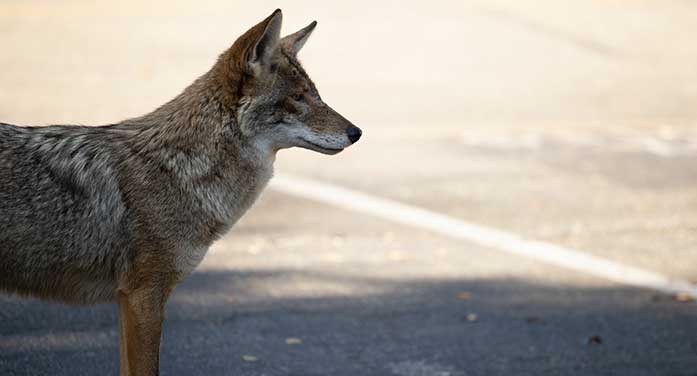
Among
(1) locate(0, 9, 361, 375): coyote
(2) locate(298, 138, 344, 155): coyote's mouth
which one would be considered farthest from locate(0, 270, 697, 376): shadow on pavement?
(2) locate(298, 138, 344, 155): coyote's mouth

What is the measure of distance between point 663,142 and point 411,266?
236 inches

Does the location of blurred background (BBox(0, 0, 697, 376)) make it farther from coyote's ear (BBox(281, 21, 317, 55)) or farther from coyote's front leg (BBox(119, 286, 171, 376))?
coyote's ear (BBox(281, 21, 317, 55))

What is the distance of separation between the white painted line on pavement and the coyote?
3786mm

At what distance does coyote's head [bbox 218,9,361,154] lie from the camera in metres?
5.54

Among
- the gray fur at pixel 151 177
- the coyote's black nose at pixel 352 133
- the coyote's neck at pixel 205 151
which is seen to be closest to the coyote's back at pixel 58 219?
the gray fur at pixel 151 177

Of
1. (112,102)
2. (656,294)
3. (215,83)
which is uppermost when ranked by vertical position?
(215,83)

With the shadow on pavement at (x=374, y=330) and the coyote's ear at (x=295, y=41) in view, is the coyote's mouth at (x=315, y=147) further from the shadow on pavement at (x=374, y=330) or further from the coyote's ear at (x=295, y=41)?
the shadow on pavement at (x=374, y=330)

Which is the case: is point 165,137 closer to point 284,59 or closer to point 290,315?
point 284,59

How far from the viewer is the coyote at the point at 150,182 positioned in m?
5.38

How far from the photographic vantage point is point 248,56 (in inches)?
218

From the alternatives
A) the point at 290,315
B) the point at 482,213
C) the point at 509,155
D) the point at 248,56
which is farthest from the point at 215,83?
the point at 509,155

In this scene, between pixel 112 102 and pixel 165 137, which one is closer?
pixel 165 137

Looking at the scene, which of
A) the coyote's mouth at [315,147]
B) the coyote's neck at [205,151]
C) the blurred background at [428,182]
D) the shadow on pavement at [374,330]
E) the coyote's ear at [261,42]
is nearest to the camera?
the coyote's ear at [261,42]

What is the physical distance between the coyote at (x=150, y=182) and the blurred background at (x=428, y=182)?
1218 mm
